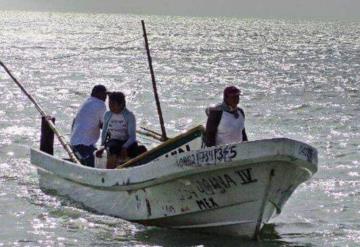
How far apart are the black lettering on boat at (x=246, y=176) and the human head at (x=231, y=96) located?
1019mm

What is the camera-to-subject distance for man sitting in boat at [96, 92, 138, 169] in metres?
14.7

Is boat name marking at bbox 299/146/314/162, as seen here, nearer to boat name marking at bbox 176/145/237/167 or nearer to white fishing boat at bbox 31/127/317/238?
white fishing boat at bbox 31/127/317/238

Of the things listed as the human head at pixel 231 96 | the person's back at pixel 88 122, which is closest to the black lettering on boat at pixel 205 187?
the human head at pixel 231 96

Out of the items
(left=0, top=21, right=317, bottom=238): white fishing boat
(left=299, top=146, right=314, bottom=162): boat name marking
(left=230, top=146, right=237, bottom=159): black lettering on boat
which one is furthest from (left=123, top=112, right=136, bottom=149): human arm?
(left=299, top=146, right=314, bottom=162): boat name marking

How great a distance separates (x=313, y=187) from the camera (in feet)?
58.9

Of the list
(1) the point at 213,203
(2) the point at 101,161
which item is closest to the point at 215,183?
(1) the point at 213,203

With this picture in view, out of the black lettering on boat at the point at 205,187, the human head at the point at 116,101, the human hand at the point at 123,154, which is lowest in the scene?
the black lettering on boat at the point at 205,187

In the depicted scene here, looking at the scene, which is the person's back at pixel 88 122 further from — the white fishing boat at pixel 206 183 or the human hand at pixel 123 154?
the white fishing boat at pixel 206 183

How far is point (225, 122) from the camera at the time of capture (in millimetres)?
13133

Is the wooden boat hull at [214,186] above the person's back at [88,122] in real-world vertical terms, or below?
below

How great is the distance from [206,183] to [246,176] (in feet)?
1.95

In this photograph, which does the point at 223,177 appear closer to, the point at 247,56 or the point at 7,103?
the point at 7,103

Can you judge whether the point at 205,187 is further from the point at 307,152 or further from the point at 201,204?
the point at 307,152

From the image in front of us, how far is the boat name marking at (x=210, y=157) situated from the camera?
12281 mm
